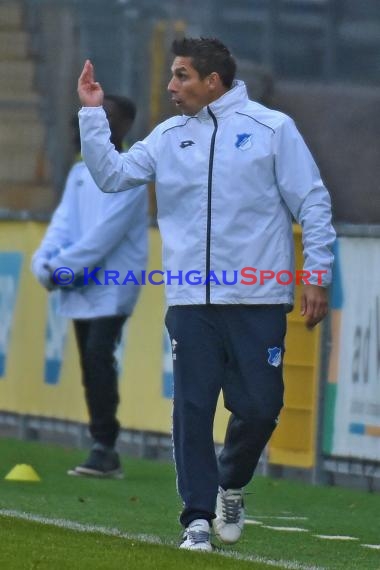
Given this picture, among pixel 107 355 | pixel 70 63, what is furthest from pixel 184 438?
pixel 70 63

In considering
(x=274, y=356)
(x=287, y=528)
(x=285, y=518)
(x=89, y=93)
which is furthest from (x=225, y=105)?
(x=285, y=518)

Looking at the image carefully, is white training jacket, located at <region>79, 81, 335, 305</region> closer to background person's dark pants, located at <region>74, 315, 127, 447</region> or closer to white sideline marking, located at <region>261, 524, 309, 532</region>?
white sideline marking, located at <region>261, 524, 309, 532</region>

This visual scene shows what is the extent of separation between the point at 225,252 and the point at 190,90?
634 mm

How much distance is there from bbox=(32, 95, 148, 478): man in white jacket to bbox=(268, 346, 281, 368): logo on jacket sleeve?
125 inches

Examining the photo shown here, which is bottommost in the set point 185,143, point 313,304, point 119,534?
point 119,534

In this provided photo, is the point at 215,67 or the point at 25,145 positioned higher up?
the point at 215,67

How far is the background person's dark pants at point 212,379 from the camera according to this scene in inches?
277

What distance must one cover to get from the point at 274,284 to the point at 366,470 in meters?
3.44

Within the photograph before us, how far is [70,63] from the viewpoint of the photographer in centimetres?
1566

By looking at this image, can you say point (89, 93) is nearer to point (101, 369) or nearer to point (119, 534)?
point (119, 534)

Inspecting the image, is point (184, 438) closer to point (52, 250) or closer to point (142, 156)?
point (142, 156)

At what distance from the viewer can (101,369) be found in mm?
10312

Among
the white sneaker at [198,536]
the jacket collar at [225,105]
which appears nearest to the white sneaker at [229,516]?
the white sneaker at [198,536]

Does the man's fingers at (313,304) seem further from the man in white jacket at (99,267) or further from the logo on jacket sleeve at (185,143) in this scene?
the man in white jacket at (99,267)
